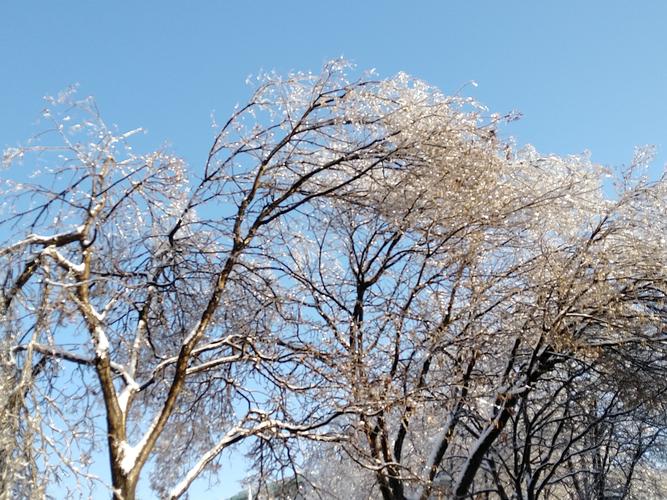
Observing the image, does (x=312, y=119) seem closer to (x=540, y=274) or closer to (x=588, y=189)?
(x=540, y=274)

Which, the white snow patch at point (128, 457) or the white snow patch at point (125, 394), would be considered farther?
the white snow patch at point (125, 394)

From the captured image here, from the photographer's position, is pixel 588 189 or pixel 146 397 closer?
pixel 146 397

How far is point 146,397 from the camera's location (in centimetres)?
781

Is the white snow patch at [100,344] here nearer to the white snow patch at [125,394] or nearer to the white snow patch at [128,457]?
the white snow patch at [125,394]

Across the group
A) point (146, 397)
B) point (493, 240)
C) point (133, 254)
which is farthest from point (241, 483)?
Answer: point (493, 240)

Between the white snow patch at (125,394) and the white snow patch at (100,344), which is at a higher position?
the white snow patch at (100,344)

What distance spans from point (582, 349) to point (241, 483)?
13.7ft

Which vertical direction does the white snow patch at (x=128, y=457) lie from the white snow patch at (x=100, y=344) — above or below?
below

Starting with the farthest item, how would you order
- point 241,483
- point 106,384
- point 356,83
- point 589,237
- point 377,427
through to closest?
1. point 589,237
2. point 241,483
3. point 377,427
4. point 356,83
5. point 106,384

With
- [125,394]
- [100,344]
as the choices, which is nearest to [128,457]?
[125,394]

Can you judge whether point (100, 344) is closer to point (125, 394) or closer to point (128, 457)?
point (125, 394)

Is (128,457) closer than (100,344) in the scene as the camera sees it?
Yes

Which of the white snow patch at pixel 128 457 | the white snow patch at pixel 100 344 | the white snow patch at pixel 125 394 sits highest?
the white snow patch at pixel 100 344

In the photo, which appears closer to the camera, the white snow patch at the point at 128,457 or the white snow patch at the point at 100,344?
the white snow patch at the point at 128,457
